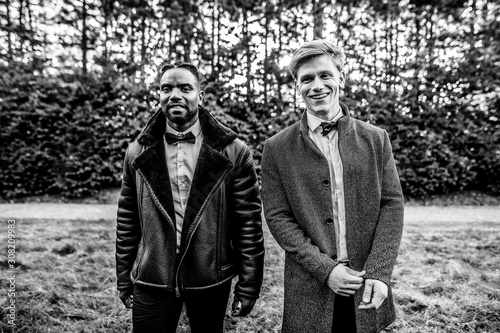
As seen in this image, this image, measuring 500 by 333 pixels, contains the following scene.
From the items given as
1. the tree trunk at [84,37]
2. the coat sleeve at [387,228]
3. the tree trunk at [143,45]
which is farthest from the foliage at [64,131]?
the coat sleeve at [387,228]

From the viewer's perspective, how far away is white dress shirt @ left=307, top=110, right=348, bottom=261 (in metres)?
1.70

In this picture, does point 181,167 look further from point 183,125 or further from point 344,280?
point 344,280

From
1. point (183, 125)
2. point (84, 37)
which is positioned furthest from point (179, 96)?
point (84, 37)

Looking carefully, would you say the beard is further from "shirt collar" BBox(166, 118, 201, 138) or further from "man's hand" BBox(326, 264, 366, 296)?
"man's hand" BBox(326, 264, 366, 296)

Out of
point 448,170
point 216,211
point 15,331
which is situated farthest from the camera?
point 448,170

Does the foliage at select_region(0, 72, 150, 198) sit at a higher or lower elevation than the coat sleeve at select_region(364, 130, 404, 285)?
higher

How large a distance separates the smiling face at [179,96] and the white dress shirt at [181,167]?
4.4 inches

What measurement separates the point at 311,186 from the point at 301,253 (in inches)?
13.2

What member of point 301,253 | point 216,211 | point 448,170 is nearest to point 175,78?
point 216,211

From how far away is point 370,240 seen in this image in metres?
1.68

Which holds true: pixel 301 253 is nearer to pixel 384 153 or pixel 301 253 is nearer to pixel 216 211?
pixel 216 211

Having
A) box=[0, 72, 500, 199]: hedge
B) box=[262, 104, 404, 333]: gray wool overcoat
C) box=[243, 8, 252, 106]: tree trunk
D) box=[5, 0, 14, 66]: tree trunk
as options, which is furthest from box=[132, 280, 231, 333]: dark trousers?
box=[5, 0, 14, 66]: tree trunk

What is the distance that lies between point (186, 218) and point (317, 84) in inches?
39.2

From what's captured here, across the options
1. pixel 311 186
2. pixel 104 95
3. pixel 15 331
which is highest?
pixel 104 95
